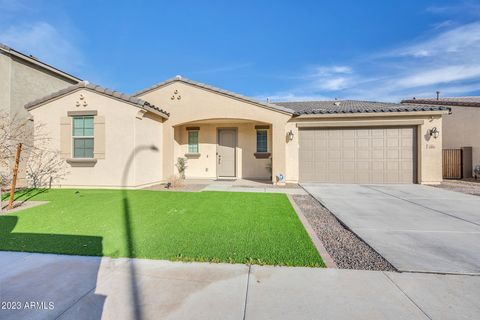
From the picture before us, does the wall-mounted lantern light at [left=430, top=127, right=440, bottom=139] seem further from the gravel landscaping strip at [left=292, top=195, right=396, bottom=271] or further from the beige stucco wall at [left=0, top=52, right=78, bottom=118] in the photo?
the beige stucco wall at [left=0, top=52, right=78, bottom=118]

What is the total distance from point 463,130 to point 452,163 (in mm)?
2710

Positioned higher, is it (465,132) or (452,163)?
(465,132)

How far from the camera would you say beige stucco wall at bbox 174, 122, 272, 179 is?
40.4 feet

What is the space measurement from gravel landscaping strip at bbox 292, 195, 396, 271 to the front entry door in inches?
278

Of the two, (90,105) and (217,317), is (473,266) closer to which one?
(217,317)

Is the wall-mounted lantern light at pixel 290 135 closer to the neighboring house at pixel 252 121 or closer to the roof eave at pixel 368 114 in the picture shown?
the neighboring house at pixel 252 121

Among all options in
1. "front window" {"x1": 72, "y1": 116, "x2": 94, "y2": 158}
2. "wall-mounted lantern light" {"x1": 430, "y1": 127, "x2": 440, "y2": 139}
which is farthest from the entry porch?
"wall-mounted lantern light" {"x1": 430, "y1": 127, "x2": 440, "y2": 139}

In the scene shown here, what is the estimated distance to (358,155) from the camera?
10.7 meters

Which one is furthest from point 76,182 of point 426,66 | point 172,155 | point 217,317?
point 426,66

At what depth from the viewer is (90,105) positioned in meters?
9.15

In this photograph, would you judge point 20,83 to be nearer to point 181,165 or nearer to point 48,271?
point 181,165

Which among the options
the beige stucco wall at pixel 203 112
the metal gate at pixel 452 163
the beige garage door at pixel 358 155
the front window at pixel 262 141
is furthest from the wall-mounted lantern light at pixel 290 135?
the metal gate at pixel 452 163

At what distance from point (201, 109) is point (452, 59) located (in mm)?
13712

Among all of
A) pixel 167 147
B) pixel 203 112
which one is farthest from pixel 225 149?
pixel 167 147
